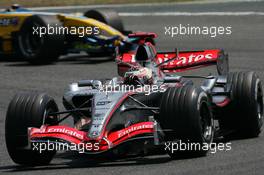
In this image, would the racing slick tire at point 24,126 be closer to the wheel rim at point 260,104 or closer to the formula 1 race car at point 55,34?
the wheel rim at point 260,104

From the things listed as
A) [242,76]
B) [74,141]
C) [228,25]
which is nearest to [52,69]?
[228,25]

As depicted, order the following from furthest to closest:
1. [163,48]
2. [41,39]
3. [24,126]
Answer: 1. [163,48]
2. [41,39]
3. [24,126]

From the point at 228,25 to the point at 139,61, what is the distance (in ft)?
50.1

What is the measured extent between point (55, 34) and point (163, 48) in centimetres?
331

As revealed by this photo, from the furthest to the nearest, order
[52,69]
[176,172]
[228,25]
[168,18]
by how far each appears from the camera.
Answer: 1. [168,18]
2. [228,25]
3. [52,69]
4. [176,172]

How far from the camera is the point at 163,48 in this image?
23984mm

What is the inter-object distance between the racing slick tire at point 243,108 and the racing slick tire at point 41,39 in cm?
979

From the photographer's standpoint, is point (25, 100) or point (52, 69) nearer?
point (25, 100)

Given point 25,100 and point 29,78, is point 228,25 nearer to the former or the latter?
point 29,78

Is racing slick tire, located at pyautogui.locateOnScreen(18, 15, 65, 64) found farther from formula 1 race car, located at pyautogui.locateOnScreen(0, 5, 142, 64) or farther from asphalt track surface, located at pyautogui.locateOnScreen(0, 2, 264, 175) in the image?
asphalt track surface, located at pyautogui.locateOnScreen(0, 2, 264, 175)

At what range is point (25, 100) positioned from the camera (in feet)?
36.3

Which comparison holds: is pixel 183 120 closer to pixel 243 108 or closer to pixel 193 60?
pixel 243 108

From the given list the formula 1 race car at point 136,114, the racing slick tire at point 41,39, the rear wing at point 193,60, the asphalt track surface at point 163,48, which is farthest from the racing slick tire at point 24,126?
the racing slick tire at point 41,39

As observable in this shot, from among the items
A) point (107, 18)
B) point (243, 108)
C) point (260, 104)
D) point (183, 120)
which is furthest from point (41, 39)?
point (183, 120)
